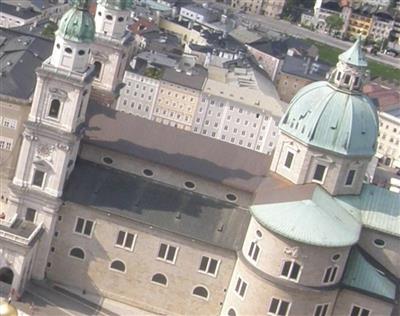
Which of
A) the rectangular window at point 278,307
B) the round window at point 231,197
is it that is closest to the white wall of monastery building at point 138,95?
the round window at point 231,197

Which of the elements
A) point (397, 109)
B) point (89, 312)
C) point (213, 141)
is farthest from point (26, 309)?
point (397, 109)

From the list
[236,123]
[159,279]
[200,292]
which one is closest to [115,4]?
[159,279]

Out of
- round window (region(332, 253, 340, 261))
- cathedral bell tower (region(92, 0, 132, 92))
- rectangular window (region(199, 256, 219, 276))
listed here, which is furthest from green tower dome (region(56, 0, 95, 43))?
round window (region(332, 253, 340, 261))

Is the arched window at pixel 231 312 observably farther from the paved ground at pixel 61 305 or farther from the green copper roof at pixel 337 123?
the green copper roof at pixel 337 123

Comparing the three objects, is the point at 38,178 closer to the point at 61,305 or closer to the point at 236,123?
the point at 61,305

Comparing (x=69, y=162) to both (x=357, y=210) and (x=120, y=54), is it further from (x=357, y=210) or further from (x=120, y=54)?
(x=357, y=210)

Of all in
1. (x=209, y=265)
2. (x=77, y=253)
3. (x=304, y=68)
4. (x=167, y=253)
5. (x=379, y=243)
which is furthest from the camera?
(x=304, y=68)
